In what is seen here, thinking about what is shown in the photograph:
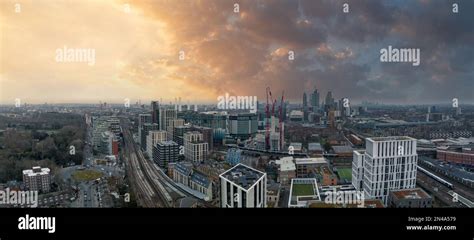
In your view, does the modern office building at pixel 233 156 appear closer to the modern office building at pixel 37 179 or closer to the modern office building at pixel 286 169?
the modern office building at pixel 286 169

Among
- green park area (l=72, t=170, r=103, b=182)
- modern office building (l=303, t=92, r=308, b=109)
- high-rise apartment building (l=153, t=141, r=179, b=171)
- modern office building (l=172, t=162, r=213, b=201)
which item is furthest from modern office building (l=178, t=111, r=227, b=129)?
green park area (l=72, t=170, r=103, b=182)

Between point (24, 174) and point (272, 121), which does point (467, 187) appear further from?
point (24, 174)

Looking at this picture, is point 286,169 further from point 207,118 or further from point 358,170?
point 207,118

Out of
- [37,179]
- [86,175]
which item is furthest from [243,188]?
[37,179]

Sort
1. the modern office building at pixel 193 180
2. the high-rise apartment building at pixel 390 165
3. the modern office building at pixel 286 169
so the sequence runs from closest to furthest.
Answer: the modern office building at pixel 193 180
the high-rise apartment building at pixel 390 165
the modern office building at pixel 286 169

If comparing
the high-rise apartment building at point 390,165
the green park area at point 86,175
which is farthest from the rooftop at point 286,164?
the green park area at point 86,175
